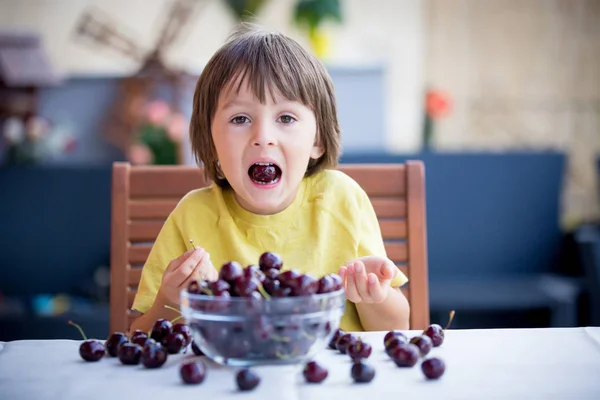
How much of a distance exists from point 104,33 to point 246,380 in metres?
4.45

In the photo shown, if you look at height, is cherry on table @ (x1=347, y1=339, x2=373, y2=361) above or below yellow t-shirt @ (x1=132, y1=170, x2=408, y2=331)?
below

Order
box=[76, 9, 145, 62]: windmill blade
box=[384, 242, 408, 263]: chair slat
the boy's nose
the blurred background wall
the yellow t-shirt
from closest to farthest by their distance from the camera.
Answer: the boy's nose
the yellow t-shirt
box=[384, 242, 408, 263]: chair slat
the blurred background wall
box=[76, 9, 145, 62]: windmill blade

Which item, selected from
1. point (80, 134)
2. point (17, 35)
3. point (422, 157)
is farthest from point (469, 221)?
point (17, 35)

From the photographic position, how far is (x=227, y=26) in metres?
5.12

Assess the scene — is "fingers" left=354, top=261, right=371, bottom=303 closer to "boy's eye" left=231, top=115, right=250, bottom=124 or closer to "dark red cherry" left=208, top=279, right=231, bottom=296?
"dark red cherry" left=208, top=279, right=231, bottom=296

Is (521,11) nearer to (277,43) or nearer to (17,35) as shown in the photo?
(17,35)

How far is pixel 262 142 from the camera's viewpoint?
1073 millimetres

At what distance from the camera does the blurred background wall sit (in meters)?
3.34

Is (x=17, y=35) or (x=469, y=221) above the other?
(x=17, y=35)

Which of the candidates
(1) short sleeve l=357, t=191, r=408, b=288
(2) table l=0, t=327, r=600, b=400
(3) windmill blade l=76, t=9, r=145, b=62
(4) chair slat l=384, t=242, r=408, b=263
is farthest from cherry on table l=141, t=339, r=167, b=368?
(3) windmill blade l=76, t=9, r=145, b=62

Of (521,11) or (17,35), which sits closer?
(17,35)

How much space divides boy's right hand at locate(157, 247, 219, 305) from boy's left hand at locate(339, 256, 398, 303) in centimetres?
17

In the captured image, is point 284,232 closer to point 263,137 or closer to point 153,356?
point 263,137

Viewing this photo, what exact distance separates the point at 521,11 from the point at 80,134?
3110mm
